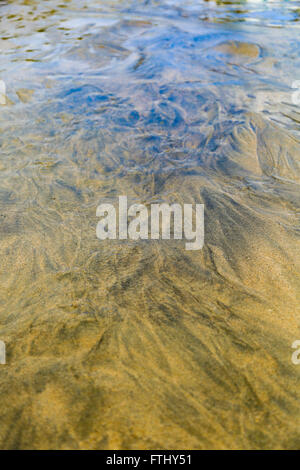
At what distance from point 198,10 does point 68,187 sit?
8289mm

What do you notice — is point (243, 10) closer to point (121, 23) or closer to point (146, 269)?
point (121, 23)

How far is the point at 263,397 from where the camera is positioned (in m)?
1.50

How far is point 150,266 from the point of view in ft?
7.39

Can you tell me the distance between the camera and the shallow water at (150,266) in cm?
145
